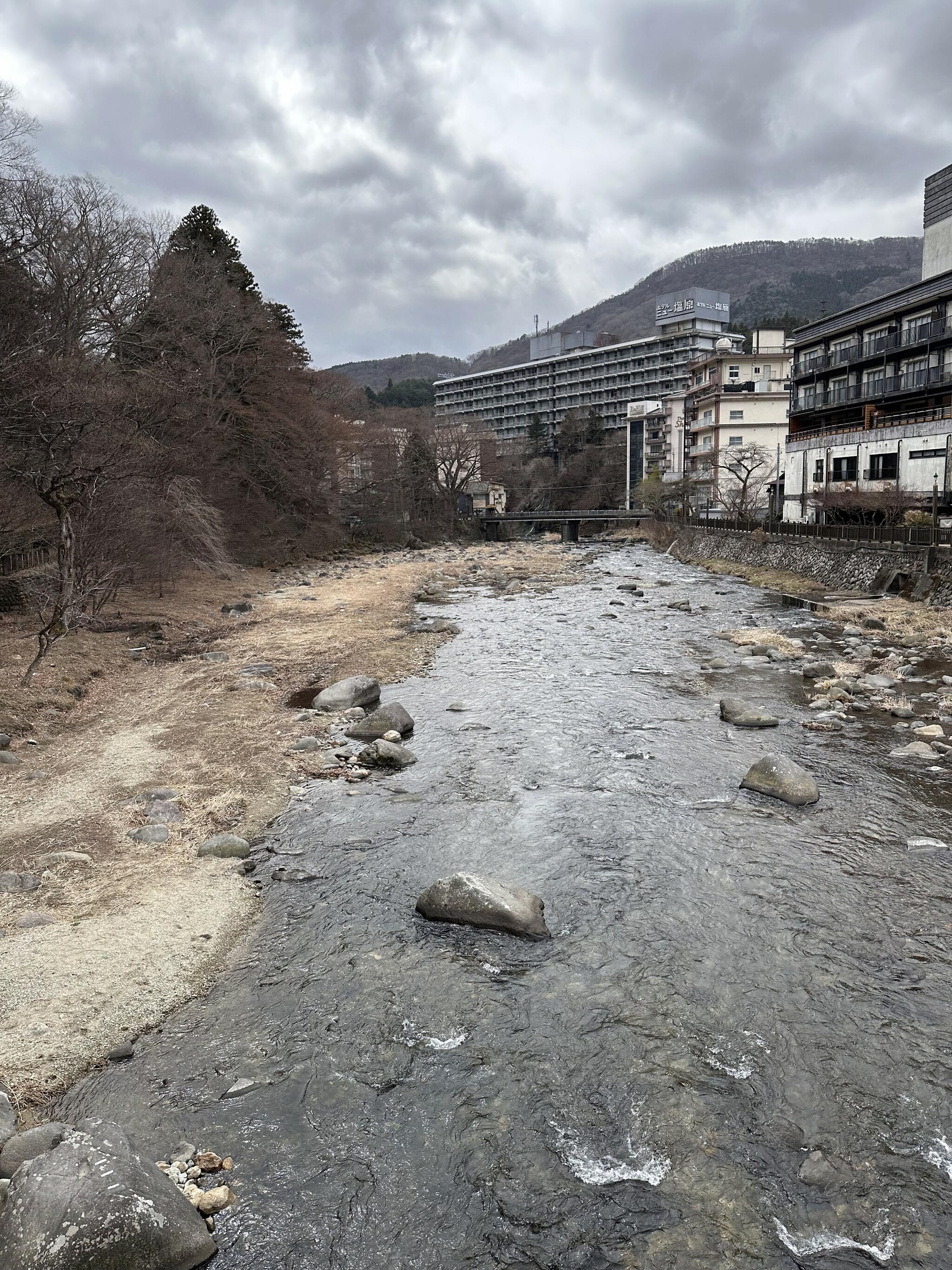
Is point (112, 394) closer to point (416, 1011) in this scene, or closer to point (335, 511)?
point (416, 1011)

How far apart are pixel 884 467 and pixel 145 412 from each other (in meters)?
27.5

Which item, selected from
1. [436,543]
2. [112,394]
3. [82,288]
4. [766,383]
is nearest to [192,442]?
[82,288]

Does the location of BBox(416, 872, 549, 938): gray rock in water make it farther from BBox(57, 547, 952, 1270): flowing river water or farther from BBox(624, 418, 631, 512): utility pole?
BBox(624, 418, 631, 512): utility pole

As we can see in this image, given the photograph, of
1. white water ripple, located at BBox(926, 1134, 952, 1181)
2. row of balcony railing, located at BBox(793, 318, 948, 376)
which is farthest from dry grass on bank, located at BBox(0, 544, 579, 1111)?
row of balcony railing, located at BBox(793, 318, 948, 376)

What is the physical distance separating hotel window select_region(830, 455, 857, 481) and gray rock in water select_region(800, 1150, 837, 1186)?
35166 mm

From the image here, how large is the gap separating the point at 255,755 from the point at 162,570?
15072 mm

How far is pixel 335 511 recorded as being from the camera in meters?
50.8

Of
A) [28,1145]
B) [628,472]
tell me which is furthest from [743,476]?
[28,1145]

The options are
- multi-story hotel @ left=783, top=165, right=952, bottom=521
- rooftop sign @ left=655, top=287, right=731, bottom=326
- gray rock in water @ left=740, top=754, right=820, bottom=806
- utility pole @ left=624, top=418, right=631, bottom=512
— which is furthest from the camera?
rooftop sign @ left=655, top=287, right=731, bottom=326

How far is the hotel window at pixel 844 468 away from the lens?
115 feet

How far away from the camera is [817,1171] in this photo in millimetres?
3859

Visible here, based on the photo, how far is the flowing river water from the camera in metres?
3.63

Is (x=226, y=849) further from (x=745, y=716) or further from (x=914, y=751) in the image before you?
(x=914, y=751)

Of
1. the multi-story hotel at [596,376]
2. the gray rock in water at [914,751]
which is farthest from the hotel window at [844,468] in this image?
the multi-story hotel at [596,376]
